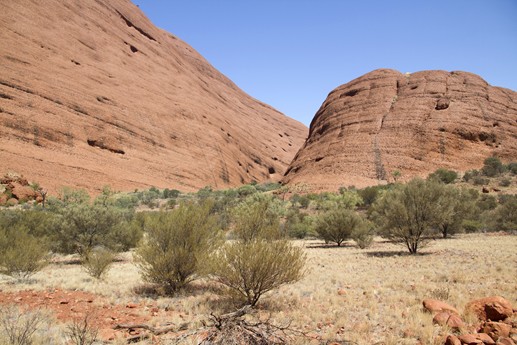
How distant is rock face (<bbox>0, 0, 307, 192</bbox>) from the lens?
139ft

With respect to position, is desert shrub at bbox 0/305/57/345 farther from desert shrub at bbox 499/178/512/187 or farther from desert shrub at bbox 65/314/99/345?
desert shrub at bbox 499/178/512/187

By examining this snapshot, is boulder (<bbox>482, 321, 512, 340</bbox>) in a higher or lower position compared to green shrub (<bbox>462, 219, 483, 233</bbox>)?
lower

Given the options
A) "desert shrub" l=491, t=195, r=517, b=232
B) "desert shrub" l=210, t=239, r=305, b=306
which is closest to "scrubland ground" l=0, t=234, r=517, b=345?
"desert shrub" l=210, t=239, r=305, b=306

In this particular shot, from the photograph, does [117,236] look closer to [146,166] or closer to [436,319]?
[436,319]

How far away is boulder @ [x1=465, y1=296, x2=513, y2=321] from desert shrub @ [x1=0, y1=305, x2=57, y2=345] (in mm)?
5728

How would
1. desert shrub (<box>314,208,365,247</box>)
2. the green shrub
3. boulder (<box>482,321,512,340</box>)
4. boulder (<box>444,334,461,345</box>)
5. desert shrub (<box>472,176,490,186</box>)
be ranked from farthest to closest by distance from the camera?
desert shrub (<box>472,176,490,186</box>), the green shrub, desert shrub (<box>314,208,365,247</box>), boulder (<box>482,321,512,340</box>), boulder (<box>444,334,461,345</box>)

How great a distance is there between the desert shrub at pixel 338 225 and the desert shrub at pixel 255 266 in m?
12.0

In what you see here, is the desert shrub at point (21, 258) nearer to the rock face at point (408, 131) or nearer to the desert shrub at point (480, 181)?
the rock face at point (408, 131)

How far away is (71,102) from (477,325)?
54591 millimetres

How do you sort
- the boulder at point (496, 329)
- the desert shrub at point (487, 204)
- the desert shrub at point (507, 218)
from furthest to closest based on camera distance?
1. the desert shrub at point (487, 204)
2. the desert shrub at point (507, 218)
3. the boulder at point (496, 329)

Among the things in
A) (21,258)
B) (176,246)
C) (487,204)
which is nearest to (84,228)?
(21,258)

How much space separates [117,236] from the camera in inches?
622

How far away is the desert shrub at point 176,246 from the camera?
7.57m

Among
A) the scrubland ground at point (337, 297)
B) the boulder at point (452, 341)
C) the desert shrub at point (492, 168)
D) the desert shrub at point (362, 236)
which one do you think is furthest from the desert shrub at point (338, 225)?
the desert shrub at point (492, 168)
